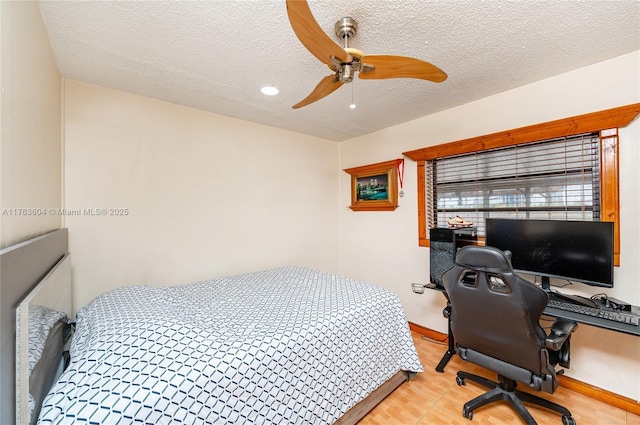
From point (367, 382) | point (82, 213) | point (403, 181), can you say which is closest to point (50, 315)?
point (82, 213)

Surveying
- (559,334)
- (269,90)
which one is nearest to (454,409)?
(559,334)

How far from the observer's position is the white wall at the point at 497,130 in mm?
1840

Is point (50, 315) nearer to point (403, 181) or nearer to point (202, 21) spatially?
point (202, 21)

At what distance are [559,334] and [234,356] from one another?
1847 mm

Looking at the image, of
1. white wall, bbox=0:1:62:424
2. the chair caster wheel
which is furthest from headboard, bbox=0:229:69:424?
the chair caster wheel

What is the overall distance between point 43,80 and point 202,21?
97 centimetres

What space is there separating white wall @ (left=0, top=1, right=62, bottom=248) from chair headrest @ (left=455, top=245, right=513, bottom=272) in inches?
85.9

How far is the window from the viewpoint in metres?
2.04

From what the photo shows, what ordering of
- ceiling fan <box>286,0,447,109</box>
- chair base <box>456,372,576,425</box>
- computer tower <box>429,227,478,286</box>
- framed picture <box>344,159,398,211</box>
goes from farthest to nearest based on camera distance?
framed picture <box>344,159,398,211</box> → computer tower <box>429,227,478,286</box> → chair base <box>456,372,576,425</box> → ceiling fan <box>286,0,447,109</box>

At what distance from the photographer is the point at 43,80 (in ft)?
4.87

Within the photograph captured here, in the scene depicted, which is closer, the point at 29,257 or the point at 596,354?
the point at 29,257

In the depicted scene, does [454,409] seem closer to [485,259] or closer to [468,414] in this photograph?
[468,414]

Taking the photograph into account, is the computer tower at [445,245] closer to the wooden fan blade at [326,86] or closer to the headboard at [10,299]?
the wooden fan blade at [326,86]

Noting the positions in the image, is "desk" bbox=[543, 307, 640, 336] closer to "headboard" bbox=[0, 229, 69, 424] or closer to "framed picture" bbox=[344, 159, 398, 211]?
"framed picture" bbox=[344, 159, 398, 211]
